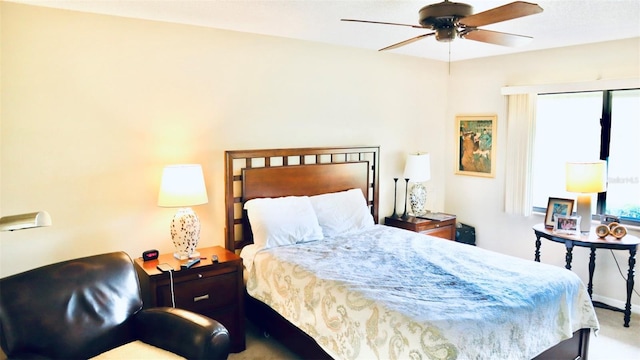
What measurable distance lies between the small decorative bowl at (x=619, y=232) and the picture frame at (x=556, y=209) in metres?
0.40

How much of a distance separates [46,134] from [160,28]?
1.09 metres

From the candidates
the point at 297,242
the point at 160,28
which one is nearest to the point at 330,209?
the point at 297,242

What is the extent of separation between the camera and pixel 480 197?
491 cm

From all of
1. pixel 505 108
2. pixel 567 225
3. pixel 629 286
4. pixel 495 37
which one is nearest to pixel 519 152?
pixel 505 108

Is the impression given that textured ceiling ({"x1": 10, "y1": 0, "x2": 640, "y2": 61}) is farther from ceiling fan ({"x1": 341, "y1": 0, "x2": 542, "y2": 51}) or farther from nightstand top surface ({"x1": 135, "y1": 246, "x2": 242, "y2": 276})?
nightstand top surface ({"x1": 135, "y1": 246, "x2": 242, "y2": 276})

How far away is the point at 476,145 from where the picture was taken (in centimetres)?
491

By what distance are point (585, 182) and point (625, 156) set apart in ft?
1.84

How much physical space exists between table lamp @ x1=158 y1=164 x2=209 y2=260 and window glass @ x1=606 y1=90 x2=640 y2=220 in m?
3.66

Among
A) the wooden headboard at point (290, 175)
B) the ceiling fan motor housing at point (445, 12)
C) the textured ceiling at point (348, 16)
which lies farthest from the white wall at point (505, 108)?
the ceiling fan motor housing at point (445, 12)

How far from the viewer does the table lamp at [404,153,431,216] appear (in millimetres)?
4539

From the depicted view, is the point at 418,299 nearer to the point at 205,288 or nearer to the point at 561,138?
the point at 205,288

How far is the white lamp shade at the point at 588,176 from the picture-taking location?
12.1ft

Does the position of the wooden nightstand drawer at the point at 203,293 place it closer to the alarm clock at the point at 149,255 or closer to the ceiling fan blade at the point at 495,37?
the alarm clock at the point at 149,255

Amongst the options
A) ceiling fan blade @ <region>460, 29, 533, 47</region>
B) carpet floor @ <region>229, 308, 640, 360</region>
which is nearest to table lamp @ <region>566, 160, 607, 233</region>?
carpet floor @ <region>229, 308, 640, 360</region>
